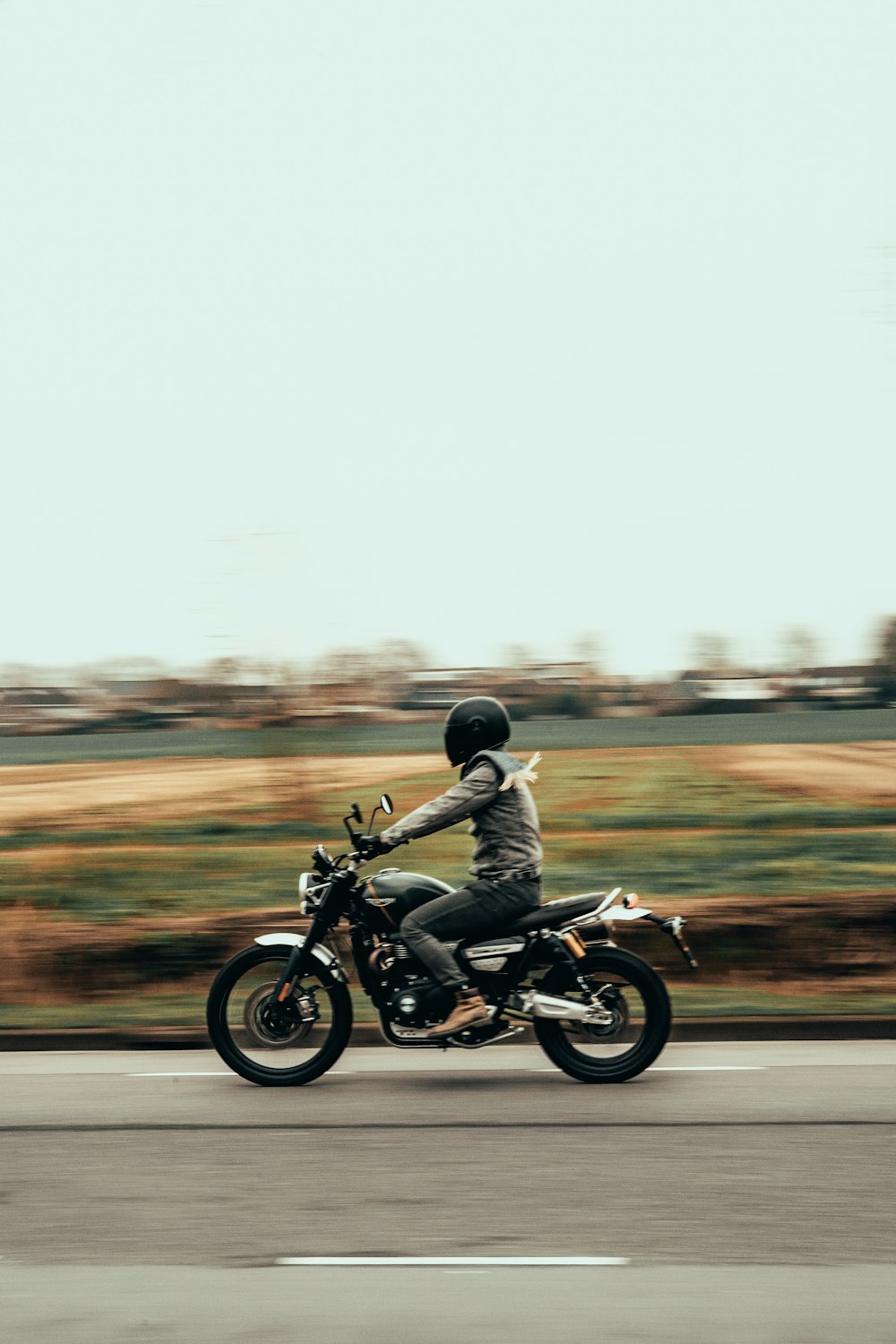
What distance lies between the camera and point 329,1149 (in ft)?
19.9

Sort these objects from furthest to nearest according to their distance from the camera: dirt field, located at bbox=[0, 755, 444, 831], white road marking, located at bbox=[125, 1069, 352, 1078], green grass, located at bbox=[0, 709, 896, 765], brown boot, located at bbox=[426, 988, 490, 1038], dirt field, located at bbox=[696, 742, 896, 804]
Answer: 1. dirt field, located at bbox=[696, 742, 896, 804]
2. dirt field, located at bbox=[0, 755, 444, 831]
3. green grass, located at bbox=[0, 709, 896, 765]
4. white road marking, located at bbox=[125, 1069, 352, 1078]
5. brown boot, located at bbox=[426, 988, 490, 1038]

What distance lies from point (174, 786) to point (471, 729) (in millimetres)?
13336

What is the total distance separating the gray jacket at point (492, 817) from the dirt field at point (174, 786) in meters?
8.67

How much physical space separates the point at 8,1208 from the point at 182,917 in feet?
26.4

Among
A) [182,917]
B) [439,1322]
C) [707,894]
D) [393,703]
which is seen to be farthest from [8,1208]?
[393,703]

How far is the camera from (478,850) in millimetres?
7562

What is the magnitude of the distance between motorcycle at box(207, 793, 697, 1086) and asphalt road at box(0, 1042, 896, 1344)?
19 centimetres

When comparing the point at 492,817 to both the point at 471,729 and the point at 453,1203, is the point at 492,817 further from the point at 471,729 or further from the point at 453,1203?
the point at 453,1203

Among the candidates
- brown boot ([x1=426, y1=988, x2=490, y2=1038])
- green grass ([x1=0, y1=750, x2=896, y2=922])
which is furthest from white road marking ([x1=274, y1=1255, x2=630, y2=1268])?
green grass ([x1=0, y1=750, x2=896, y2=922])

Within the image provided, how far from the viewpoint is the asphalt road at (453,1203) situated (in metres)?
Result: 4.13

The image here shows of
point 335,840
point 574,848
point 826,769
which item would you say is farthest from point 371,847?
point 826,769

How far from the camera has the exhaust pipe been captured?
7.28 metres

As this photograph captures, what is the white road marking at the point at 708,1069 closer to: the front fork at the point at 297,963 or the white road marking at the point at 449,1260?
the front fork at the point at 297,963

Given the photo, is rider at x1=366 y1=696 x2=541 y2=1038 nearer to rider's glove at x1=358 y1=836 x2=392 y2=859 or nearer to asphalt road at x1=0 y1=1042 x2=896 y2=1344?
rider's glove at x1=358 y1=836 x2=392 y2=859
